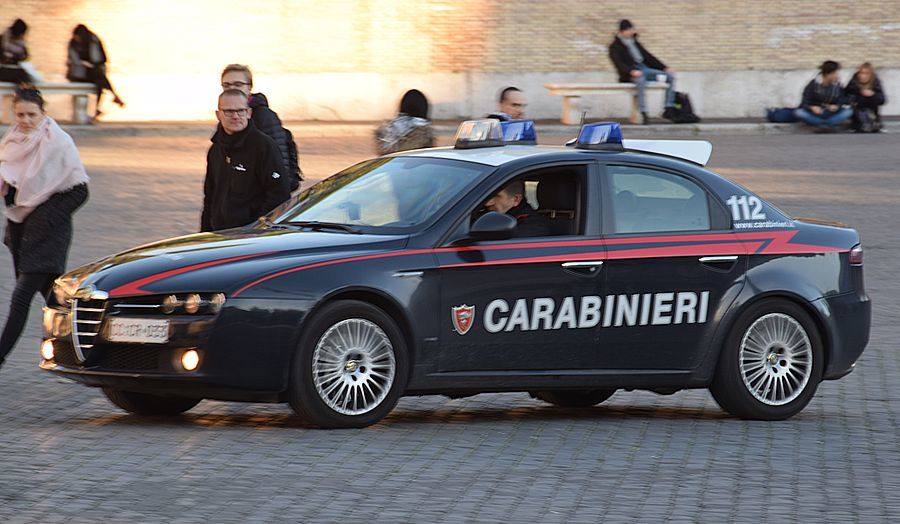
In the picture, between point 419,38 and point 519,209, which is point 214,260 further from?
point 419,38

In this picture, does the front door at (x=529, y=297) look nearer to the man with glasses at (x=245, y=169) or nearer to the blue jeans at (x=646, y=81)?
the man with glasses at (x=245, y=169)

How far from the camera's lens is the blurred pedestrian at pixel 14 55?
100 ft

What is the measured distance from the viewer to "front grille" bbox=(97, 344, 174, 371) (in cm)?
795

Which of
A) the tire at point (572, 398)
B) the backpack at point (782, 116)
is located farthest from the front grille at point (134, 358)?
the backpack at point (782, 116)

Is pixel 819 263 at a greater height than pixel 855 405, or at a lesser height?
Result: greater

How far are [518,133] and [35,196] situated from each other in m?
2.84

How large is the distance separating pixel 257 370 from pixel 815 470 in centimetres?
263

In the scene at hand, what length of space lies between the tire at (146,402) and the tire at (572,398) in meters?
2.14

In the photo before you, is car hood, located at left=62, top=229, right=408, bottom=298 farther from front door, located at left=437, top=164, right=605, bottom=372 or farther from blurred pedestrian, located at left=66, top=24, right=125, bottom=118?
blurred pedestrian, located at left=66, top=24, right=125, bottom=118

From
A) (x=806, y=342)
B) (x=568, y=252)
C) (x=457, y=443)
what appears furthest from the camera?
(x=806, y=342)

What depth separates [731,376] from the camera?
362 inches

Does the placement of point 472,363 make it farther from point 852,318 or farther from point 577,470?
point 852,318

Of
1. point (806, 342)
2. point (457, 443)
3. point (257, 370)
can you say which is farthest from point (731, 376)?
point (257, 370)

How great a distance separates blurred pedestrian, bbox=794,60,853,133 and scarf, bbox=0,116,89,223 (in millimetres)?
21849
